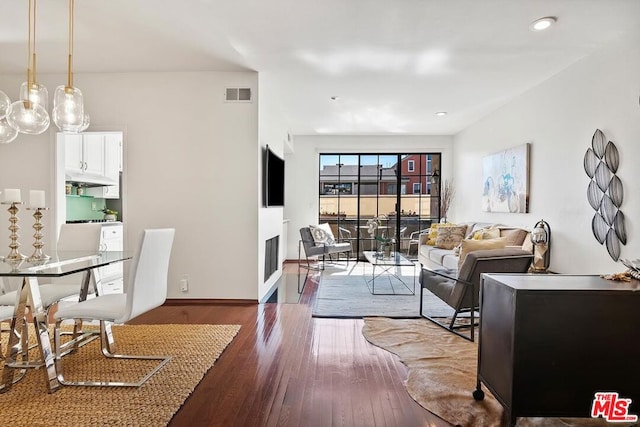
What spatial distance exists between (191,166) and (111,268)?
250 cm

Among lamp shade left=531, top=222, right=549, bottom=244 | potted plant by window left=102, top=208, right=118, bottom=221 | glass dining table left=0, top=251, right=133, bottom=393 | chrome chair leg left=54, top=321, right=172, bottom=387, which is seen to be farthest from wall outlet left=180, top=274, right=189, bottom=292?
lamp shade left=531, top=222, right=549, bottom=244

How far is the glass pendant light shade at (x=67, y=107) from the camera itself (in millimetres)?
2479

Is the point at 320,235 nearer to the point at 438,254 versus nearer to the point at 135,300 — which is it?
the point at 438,254

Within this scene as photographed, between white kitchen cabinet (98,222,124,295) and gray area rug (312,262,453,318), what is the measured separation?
9.61 ft

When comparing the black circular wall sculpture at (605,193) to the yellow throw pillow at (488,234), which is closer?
the black circular wall sculpture at (605,193)

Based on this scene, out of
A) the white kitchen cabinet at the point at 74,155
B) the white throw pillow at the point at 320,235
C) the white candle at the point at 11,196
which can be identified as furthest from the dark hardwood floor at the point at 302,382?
the white throw pillow at the point at 320,235

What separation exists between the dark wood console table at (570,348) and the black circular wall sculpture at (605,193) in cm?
180

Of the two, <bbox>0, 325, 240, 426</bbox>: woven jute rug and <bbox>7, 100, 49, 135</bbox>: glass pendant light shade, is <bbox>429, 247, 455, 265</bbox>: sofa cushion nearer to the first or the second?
<bbox>0, 325, 240, 426</bbox>: woven jute rug

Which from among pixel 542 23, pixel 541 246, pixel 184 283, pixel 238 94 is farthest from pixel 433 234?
pixel 184 283

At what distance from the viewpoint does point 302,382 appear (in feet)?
7.51

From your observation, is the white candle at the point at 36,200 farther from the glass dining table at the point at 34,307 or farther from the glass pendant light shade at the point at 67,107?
the glass pendant light shade at the point at 67,107

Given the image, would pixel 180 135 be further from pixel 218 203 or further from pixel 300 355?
pixel 300 355

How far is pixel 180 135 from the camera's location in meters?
4.11

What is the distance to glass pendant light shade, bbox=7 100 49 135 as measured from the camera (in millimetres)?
2418
